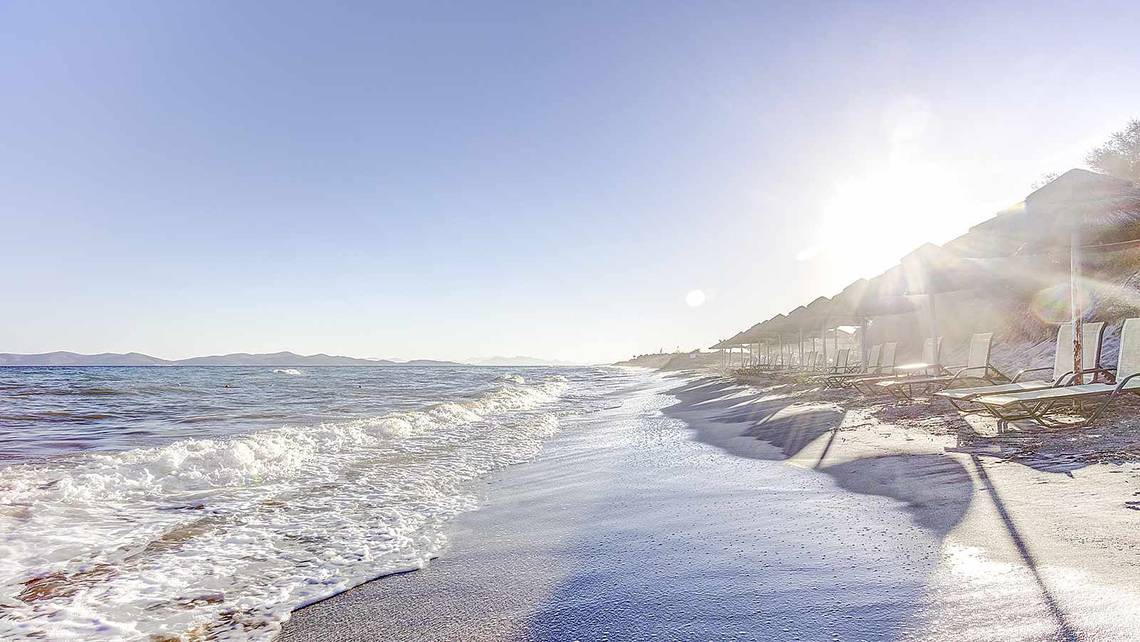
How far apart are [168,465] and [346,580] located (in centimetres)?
524

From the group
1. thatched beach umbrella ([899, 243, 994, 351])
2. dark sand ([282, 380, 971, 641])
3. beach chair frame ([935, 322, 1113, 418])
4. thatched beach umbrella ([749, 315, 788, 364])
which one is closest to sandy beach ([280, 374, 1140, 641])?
dark sand ([282, 380, 971, 641])

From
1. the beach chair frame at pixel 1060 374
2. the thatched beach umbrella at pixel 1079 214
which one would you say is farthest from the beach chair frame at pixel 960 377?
the thatched beach umbrella at pixel 1079 214

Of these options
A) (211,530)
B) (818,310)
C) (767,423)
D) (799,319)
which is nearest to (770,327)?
(799,319)

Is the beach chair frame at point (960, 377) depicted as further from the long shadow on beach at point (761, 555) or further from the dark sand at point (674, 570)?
the dark sand at point (674, 570)

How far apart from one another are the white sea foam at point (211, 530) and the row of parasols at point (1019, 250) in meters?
8.42

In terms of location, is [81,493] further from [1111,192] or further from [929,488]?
[1111,192]

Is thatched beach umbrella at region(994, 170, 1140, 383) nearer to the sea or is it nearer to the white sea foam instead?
the white sea foam

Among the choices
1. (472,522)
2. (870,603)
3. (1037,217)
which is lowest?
(472,522)

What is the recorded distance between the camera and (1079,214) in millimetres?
7391

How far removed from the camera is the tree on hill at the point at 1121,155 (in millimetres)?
21281

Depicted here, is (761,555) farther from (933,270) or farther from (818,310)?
(818,310)

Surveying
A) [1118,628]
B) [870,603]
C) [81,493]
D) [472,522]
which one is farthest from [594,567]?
[81,493]

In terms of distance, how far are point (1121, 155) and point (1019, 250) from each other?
845 inches

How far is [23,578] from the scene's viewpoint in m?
3.30
